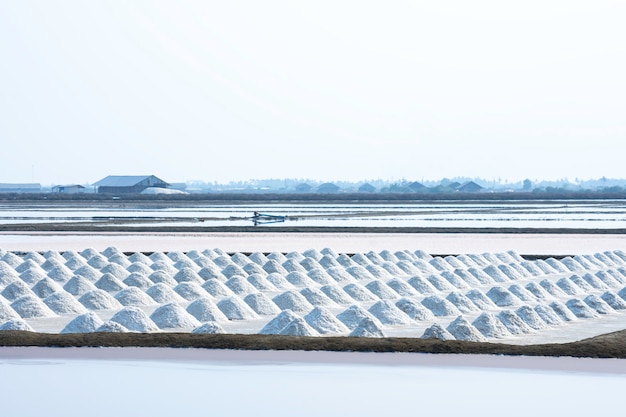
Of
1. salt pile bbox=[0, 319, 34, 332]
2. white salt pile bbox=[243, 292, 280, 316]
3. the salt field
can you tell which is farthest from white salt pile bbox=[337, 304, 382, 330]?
salt pile bbox=[0, 319, 34, 332]

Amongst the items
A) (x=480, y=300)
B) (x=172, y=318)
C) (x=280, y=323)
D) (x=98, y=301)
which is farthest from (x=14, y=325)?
(x=480, y=300)

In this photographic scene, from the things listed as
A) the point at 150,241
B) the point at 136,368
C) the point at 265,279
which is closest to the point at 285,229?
the point at 150,241

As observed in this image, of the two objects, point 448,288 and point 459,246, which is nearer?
point 448,288

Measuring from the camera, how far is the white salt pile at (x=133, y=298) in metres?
16.2

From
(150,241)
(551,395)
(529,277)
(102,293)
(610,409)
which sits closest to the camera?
(610,409)

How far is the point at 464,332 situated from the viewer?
40.1 feet

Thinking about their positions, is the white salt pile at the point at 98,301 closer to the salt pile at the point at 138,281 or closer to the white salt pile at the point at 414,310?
the salt pile at the point at 138,281

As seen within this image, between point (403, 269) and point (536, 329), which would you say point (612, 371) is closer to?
point (536, 329)

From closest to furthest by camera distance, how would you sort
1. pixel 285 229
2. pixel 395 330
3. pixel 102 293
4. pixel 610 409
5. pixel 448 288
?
pixel 610 409
pixel 395 330
pixel 102 293
pixel 448 288
pixel 285 229

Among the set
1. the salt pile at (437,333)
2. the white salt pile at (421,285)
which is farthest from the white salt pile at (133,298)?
the salt pile at (437,333)

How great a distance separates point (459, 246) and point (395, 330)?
601 inches

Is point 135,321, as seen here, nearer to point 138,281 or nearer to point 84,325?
point 84,325

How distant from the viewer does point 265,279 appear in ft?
62.2

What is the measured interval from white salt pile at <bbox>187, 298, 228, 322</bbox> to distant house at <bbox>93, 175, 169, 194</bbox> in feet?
352
